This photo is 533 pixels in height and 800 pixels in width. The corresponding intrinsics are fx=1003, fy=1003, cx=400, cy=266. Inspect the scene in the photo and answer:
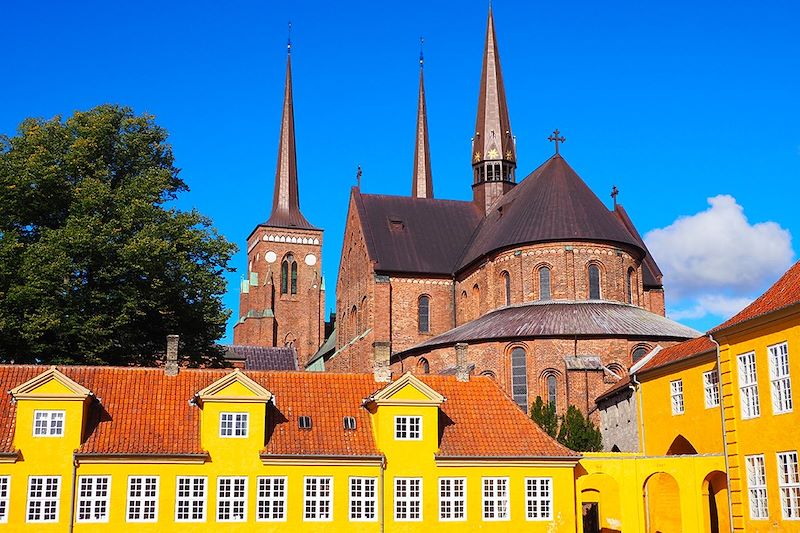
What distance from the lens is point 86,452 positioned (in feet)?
98.0

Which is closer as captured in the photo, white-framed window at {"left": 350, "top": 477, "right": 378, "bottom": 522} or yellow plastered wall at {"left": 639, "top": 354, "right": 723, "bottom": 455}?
white-framed window at {"left": 350, "top": 477, "right": 378, "bottom": 522}

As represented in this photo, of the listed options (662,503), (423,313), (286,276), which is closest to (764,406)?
(662,503)

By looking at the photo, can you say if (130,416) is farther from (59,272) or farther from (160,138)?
(160,138)

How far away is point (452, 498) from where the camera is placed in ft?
106

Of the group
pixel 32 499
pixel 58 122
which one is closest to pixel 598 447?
pixel 32 499

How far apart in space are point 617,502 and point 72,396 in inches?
812

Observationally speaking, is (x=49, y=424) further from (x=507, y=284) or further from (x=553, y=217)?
(x=553, y=217)

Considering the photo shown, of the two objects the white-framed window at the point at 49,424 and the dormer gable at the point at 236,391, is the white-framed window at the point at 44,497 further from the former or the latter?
the dormer gable at the point at 236,391

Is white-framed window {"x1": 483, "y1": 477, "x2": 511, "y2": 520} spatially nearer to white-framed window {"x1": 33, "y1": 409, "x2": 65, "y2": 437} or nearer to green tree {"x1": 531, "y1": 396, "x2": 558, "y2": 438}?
white-framed window {"x1": 33, "y1": 409, "x2": 65, "y2": 437}

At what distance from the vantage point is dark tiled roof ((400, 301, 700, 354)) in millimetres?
50875

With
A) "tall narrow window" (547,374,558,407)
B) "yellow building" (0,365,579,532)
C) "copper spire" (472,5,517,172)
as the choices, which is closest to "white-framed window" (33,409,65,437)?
"yellow building" (0,365,579,532)

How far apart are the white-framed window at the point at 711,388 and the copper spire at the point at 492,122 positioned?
128ft

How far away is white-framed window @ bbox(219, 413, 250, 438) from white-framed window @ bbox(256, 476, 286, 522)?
61.3 inches

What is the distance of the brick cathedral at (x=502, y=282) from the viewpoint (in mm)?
50969
